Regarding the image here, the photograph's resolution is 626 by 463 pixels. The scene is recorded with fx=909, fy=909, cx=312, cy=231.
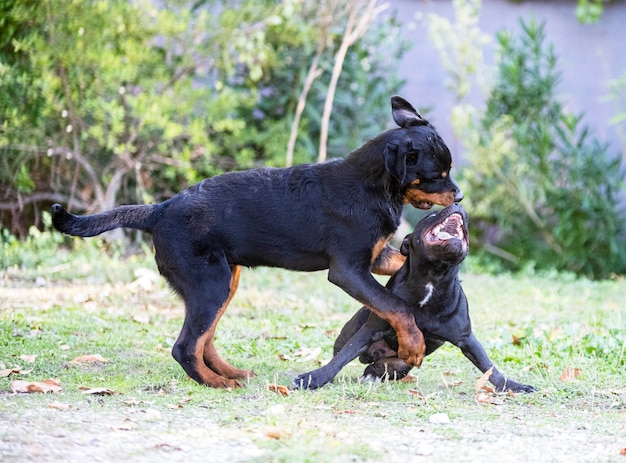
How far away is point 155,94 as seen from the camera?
10375 mm

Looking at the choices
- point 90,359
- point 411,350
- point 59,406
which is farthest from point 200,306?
point 411,350

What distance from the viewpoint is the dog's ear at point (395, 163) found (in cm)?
530

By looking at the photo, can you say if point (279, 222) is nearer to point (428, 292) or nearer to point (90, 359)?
point (428, 292)

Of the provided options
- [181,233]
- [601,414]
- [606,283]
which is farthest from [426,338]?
[606,283]

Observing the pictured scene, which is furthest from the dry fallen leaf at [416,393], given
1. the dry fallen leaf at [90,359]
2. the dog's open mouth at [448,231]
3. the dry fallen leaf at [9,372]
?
the dry fallen leaf at [9,372]

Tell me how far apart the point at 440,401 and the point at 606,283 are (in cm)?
638

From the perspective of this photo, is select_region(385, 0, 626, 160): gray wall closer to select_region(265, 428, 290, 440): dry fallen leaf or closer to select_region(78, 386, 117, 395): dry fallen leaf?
select_region(78, 386, 117, 395): dry fallen leaf

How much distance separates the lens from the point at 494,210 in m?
12.2

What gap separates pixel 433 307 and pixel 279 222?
1.04 meters

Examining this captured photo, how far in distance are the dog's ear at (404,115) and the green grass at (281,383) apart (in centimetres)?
158

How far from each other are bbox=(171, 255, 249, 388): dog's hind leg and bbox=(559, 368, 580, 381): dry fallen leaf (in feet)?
6.28

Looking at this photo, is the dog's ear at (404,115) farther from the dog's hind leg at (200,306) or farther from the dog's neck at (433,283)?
the dog's hind leg at (200,306)

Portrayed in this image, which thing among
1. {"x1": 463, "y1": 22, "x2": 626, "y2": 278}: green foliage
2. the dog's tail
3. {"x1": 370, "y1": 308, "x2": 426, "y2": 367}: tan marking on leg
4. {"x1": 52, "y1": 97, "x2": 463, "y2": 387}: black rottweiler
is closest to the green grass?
{"x1": 370, "y1": 308, "x2": 426, "y2": 367}: tan marking on leg

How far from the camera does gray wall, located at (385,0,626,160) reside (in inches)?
498
